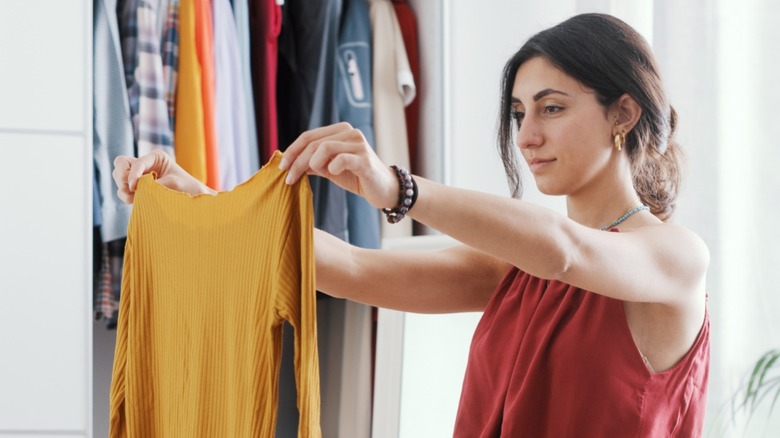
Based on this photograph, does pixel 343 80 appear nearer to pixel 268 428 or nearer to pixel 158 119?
pixel 158 119

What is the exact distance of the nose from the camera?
4.61 feet

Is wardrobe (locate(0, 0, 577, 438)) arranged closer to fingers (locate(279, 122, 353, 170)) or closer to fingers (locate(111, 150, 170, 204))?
fingers (locate(111, 150, 170, 204))

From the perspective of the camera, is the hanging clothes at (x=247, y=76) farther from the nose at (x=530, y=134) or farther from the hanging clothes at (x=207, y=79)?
the nose at (x=530, y=134)

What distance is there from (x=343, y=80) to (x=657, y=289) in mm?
1585

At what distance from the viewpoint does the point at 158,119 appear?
2.42m

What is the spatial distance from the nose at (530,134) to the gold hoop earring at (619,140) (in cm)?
11

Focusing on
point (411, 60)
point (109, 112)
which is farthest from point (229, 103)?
point (411, 60)

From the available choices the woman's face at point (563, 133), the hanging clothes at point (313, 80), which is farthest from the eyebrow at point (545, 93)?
the hanging clothes at point (313, 80)

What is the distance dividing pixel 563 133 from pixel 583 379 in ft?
1.11

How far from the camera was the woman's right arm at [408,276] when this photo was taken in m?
1.47
